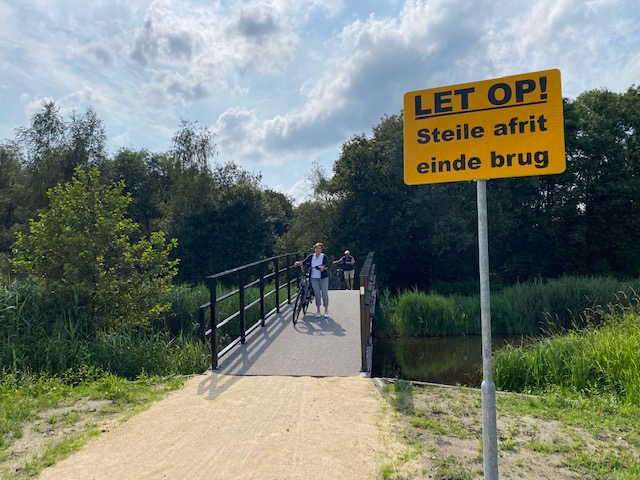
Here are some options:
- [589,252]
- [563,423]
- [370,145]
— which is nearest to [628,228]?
[589,252]

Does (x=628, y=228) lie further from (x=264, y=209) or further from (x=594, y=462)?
(x=594, y=462)

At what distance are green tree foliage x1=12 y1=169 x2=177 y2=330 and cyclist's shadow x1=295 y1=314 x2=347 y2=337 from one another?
263cm

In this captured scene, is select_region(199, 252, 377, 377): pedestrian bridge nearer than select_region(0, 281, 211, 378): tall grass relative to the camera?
Yes

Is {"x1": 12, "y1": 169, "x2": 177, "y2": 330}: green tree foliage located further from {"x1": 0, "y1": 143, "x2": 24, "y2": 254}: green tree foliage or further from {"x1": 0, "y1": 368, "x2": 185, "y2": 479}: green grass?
{"x1": 0, "y1": 143, "x2": 24, "y2": 254}: green tree foliage

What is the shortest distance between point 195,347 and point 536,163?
6.54 metres

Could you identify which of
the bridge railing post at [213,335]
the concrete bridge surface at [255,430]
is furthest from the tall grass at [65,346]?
the concrete bridge surface at [255,430]

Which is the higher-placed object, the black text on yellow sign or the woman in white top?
the black text on yellow sign

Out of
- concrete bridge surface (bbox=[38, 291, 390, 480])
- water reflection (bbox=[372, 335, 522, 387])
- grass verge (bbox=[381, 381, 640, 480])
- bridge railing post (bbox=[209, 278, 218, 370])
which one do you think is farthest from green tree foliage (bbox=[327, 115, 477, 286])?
grass verge (bbox=[381, 381, 640, 480])

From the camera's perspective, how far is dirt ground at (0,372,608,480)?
3453 millimetres

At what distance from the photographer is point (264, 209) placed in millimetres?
28609

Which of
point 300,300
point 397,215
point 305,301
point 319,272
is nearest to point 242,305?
point 319,272

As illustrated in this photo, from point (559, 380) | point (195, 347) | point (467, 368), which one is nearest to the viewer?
point (559, 380)

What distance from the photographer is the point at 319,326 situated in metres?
8.70

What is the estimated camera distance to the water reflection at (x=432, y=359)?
32.3ft
